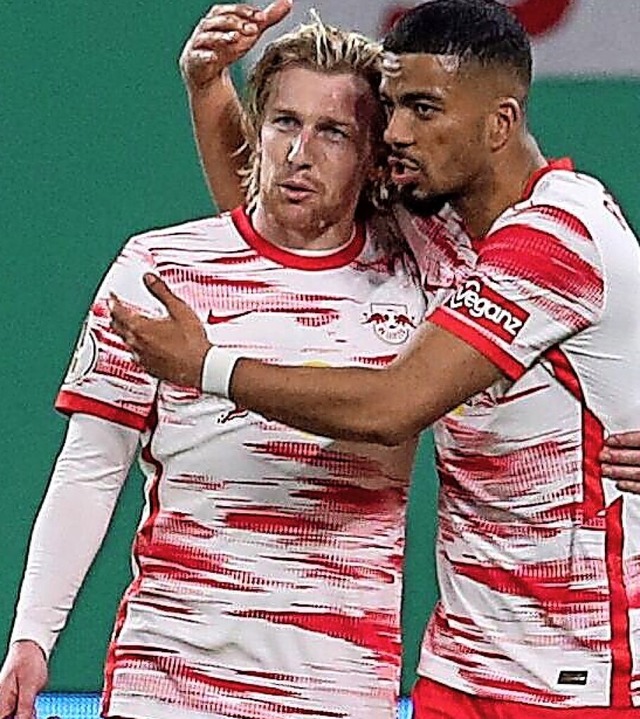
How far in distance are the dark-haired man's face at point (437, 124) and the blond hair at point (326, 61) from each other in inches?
2.5

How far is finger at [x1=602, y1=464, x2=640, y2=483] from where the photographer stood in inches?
74.9

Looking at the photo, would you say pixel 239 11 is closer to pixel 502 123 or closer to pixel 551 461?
pixel 502 123

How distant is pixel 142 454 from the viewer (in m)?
2.03

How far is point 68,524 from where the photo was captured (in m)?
2.02

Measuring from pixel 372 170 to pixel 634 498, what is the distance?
431 mm

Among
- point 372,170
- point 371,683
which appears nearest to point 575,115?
point 372,170

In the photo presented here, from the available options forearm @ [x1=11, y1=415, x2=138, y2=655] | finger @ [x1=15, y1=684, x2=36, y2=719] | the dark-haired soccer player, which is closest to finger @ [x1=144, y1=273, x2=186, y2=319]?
the dark-haired soccer player

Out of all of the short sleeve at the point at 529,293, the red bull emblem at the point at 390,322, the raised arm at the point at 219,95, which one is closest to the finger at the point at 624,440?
the short sleeve at the point at 529,293

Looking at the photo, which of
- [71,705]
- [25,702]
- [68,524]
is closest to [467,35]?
[68,524]

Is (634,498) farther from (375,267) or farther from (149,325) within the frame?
(149,325)

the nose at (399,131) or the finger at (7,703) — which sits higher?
the nose at (399,131)

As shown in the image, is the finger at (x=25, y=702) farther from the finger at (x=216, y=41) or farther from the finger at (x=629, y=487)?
the finger at (x=216, y=41)

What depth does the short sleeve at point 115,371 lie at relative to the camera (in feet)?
6.49

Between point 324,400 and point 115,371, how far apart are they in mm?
250
